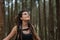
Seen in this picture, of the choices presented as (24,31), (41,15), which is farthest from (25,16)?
(41,15)

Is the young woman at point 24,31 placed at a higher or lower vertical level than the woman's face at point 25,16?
lower

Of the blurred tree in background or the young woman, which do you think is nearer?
the young woman

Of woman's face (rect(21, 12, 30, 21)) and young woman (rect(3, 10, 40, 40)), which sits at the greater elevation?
woman's face (rect(21, 12, 30, 21))

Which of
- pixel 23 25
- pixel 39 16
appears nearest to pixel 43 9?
pixel 39 16

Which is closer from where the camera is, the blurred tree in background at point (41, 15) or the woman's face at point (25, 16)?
the woman's face at point (25, 16)

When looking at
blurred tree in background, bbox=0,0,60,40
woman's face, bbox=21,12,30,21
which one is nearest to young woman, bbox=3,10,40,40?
woman's face, bbox=21,12,30,21

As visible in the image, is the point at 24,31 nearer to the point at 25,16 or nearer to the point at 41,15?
the point at 25,16

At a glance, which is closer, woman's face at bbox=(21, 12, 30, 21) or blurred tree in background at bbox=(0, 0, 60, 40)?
woman's face at bbox=(21, 12, 30, 21)

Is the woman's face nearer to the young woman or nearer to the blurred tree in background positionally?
the young woman

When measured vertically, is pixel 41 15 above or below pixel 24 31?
above

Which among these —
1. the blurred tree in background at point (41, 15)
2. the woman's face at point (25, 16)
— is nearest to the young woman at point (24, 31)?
the woman's face at point (25, 16)

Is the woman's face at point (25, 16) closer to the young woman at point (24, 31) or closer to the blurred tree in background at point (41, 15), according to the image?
the young woman at point (24, 31)

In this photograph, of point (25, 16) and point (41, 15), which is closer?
point (25, 16)

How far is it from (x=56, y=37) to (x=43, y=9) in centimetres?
64
